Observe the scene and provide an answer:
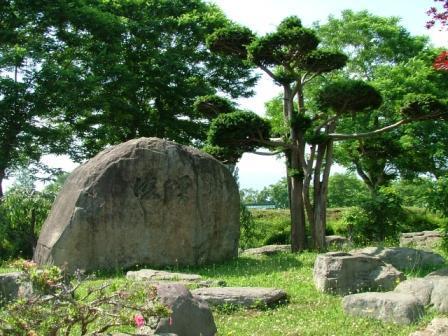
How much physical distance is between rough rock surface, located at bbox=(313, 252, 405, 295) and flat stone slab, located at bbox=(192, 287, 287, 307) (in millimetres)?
1044

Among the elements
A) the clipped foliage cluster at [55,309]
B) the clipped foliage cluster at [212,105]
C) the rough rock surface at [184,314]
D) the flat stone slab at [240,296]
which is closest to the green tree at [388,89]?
the clipped foliage cluster at [212,105]

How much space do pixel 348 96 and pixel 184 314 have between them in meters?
9.51

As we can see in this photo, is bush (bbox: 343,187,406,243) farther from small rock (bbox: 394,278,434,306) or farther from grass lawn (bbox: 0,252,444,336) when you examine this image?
small rock (bbox: 394,278,434,306)

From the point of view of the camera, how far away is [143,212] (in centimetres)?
1204

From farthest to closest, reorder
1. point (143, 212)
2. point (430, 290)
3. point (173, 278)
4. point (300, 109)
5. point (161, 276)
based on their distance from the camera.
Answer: point (300, 109) → point (143, 212) → point (161, 276) → point (173, 278) → point (430, 290)

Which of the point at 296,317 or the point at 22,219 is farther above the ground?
the point at 22,219

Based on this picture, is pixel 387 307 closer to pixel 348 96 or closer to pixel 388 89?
pixel 348 96

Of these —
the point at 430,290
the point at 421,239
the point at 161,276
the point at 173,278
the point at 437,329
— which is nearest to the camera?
the point at 437,329

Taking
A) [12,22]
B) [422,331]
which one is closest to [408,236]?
[422,331]

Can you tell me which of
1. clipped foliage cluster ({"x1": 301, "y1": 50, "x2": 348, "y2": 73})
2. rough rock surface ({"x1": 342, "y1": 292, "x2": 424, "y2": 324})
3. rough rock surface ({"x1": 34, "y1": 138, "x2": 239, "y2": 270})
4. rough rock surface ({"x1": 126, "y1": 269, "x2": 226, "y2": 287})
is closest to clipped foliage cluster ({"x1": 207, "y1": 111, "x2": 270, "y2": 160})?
rough rock surface ({"x1": 34, "y1": 138, "x2": 239, "y2": 270})

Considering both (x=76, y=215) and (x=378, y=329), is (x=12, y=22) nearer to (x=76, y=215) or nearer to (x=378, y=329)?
(x=76, y=215)

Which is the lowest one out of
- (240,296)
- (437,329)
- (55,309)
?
(437,329)

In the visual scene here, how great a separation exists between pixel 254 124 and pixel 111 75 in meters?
8.53

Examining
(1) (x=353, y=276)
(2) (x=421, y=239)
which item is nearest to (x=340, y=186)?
(2) (x=421, y=239)
